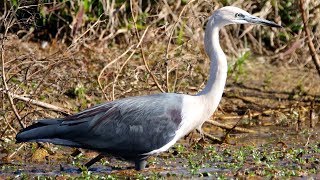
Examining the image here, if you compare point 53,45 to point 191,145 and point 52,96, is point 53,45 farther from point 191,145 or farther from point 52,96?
point 191,145

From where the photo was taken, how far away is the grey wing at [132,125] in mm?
7730

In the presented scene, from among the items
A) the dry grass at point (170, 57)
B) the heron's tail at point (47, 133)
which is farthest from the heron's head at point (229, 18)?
the heron's tail at point (47, 133)

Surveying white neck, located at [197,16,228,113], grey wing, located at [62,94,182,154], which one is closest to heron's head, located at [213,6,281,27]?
white neck, located at [197,16,228,113]

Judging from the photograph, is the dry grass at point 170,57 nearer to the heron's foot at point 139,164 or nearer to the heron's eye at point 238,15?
the heron's eye at point 238,15

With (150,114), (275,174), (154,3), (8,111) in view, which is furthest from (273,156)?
(154,3)

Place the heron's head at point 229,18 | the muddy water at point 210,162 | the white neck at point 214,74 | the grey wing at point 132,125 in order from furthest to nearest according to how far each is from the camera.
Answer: the heron's head at point 229,18
the white neck at point 214,74
the grey wing at point 132,125
the muddy water at point 210,162

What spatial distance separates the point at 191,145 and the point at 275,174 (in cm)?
151

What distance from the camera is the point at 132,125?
783 centimetres

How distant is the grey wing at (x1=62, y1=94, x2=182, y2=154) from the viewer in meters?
7.73

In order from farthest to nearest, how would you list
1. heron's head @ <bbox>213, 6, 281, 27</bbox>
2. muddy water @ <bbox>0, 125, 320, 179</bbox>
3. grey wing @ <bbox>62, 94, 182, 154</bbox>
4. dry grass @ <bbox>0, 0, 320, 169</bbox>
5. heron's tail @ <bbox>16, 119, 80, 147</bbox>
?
dry grass @ <bbox>0, 0, 320, 169</bbox> → heron's head @ <bbox>213, 6, 281, 27</bbox> → grey wing @ <bbox>62, 94, 182, 154</bbox> → muddy water @ <bbox>0, 125, 320, 179</bbox> → heron's tail @ <bbox>16, 119, 80, 147</bbox>

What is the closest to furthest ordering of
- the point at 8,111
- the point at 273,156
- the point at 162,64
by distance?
the point at 273,156
the point at 8,111
the point at 162,64

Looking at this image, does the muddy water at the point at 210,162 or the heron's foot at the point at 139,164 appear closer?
the muddy water at the point at 210,162

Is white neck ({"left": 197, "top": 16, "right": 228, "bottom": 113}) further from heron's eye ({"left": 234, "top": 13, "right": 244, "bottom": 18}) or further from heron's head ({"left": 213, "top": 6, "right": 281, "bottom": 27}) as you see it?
heron's eye ({"left": 234, "top": 13, "right": 244, "bottom": 18})

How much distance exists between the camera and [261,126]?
1009 centimetres
